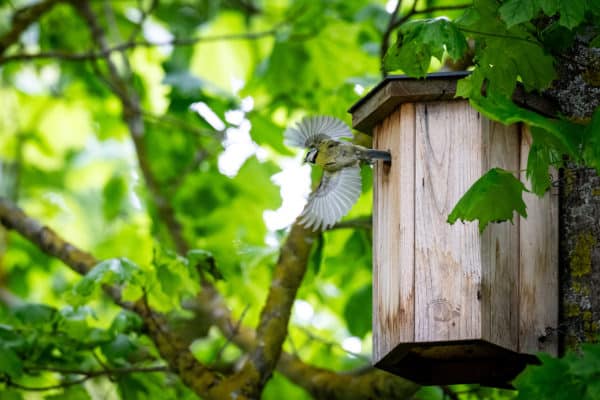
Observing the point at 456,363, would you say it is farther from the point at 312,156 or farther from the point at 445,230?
the point at 312,156

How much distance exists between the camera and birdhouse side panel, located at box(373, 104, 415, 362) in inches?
161

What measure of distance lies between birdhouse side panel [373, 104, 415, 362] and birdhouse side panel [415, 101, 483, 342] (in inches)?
1.1

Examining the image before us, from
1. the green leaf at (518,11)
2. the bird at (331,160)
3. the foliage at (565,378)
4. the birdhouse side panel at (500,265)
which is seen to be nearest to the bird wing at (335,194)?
the bird at (331,160)

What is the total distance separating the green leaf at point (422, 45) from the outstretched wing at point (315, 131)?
621 mm

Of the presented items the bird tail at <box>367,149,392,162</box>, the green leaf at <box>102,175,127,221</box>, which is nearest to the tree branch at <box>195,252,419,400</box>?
the bird tail at <box>367,149,392,162</box>

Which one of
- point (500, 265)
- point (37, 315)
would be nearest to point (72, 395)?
point (37, 315)

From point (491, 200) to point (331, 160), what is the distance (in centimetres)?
77

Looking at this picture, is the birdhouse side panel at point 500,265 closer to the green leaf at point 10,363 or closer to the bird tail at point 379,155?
the bird tail at point 379,155

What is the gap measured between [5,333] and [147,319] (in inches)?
21.2

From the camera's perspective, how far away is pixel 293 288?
16.9ft

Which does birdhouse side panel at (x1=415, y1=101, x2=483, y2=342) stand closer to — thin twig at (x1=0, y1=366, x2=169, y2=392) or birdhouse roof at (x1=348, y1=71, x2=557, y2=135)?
birdhouse roof at (x1=348, y1=71, x2=557, y2=135)

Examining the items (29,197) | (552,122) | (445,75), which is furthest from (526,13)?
(29,197)

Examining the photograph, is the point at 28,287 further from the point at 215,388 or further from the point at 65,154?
the point at 215,388

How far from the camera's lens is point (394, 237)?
4.20 m
